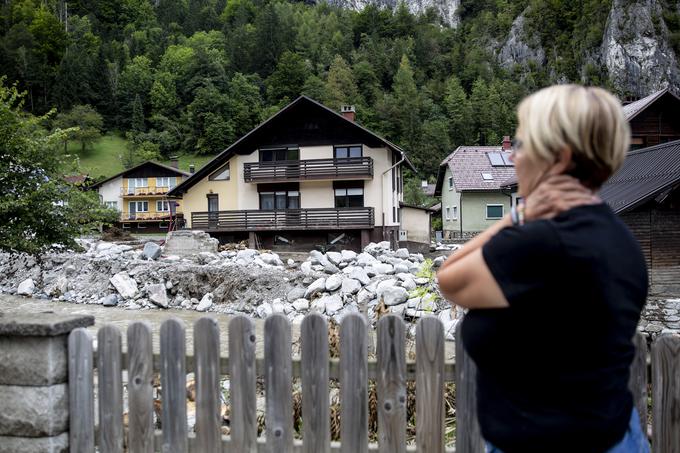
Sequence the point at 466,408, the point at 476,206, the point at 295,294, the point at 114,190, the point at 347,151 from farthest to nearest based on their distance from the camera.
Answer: the point at 114,190 < the point at 476,206 < the point at 347,151 < the point at 295,294 < the point at 466,408

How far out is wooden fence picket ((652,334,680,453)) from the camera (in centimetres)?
274

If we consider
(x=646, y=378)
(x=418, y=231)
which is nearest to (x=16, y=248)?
(x=646, y=378)

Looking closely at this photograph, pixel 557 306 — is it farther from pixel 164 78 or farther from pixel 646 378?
pixel 164 78

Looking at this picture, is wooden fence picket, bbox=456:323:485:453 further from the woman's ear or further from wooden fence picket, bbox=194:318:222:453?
the woman's ear

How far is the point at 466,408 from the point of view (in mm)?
2896

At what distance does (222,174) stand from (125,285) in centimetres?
1279

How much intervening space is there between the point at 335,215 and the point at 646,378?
87.4 feet

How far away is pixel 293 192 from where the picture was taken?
31.2m

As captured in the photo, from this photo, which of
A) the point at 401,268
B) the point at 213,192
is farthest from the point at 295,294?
the point at 213,192

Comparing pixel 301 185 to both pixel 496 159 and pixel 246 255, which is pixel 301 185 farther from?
pixel 496 159

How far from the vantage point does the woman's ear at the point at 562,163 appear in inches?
63.0

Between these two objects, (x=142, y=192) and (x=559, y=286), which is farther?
(x=142, y=192)

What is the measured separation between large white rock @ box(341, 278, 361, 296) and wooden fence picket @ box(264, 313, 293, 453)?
13652mm

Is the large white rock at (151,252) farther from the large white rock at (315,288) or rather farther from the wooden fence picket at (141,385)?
the wooden fence picket at (141,385)
